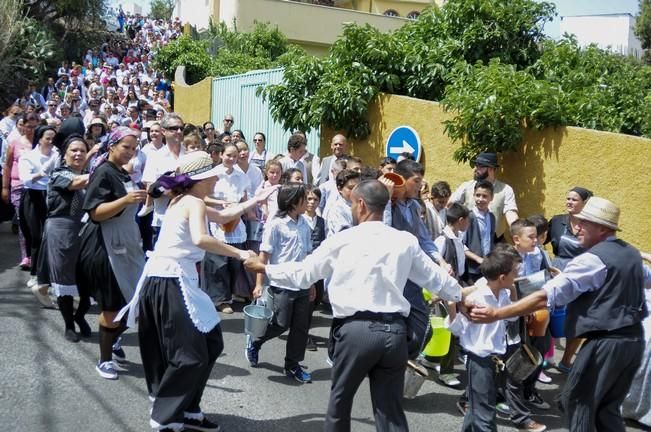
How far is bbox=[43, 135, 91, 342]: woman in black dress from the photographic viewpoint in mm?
7266

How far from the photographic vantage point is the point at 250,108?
16.0 m

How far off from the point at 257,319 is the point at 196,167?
6.10 ft

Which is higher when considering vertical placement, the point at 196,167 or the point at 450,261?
the point at 196,167

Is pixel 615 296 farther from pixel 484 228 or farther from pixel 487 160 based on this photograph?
pixel 487 160

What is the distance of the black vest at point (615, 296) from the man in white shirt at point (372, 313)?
1091mm

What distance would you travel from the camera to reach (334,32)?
28984mm

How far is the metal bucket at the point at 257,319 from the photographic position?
656cm

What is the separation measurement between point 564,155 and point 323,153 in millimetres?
4950

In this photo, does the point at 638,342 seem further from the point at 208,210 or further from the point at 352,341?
the point at 208,210

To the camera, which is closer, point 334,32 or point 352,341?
point 352,341

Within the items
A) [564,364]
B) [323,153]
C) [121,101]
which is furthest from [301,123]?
[121,101]

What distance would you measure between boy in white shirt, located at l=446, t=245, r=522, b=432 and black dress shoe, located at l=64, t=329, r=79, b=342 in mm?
3823

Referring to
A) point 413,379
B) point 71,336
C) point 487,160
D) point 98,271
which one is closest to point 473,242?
point 487,160

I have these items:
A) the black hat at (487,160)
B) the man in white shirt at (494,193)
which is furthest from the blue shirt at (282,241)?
the black hat at (487,160)
